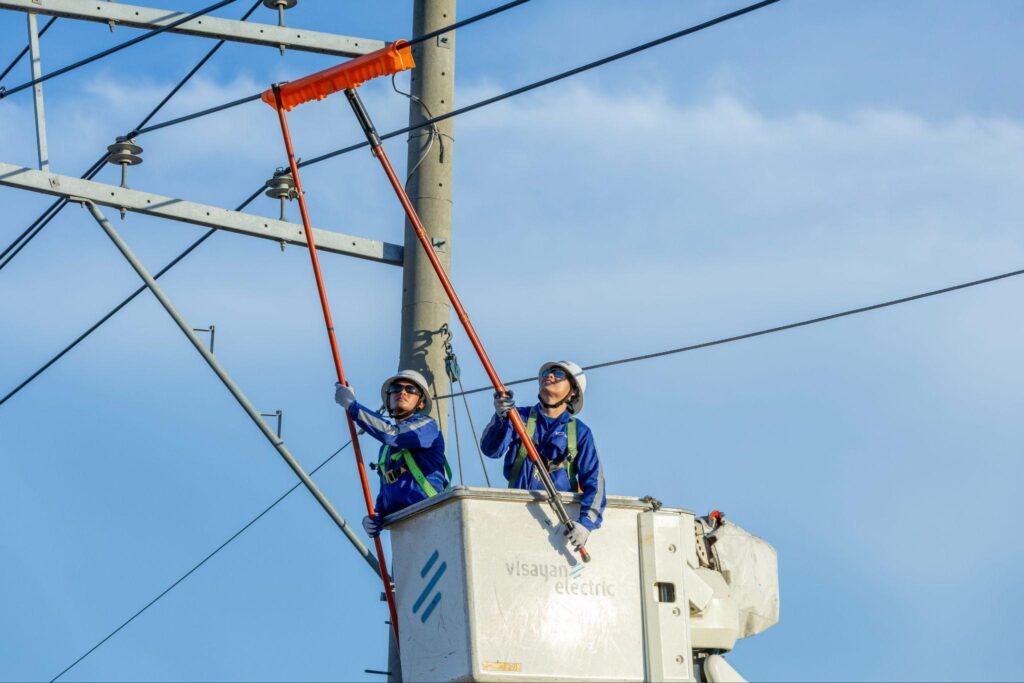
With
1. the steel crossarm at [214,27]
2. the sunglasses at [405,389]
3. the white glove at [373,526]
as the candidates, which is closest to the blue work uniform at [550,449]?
the sunglasses at [405,389]

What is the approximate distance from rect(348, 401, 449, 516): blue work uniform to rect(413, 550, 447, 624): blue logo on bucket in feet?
2.07

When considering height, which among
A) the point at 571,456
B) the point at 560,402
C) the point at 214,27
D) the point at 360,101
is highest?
the point at 214,27

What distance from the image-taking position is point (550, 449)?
10.6m

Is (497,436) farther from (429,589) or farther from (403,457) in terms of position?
(429,589)

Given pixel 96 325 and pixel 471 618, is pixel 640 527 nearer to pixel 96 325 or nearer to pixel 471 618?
pixel 471 618

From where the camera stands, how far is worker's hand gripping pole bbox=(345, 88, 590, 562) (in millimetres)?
10023

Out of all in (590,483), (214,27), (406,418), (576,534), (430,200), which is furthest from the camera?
(214,27)

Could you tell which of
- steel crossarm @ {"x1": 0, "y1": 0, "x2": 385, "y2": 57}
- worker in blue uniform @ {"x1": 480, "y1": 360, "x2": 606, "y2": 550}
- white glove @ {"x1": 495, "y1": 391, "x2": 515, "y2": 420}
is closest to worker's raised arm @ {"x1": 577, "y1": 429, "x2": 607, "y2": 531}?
worker in blue uniform @ {"x1": 480, "y1": 360, "x2": 606, "y2": 550}

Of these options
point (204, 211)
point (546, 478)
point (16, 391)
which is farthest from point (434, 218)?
point (16, 391)

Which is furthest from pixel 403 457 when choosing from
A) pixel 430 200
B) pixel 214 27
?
pixel 214 27

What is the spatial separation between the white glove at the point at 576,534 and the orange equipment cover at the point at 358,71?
2.34m

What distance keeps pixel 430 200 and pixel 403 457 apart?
6.75ft

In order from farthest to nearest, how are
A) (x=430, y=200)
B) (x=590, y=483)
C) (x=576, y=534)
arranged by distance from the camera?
(x=430, y=200) < (x=590, y=483) < (x=576, y=534)

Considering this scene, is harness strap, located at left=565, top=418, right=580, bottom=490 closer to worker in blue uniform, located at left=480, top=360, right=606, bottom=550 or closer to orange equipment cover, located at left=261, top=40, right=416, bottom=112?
worker in blue uniform, located at left=480, top=360, right=606, bottom=550
